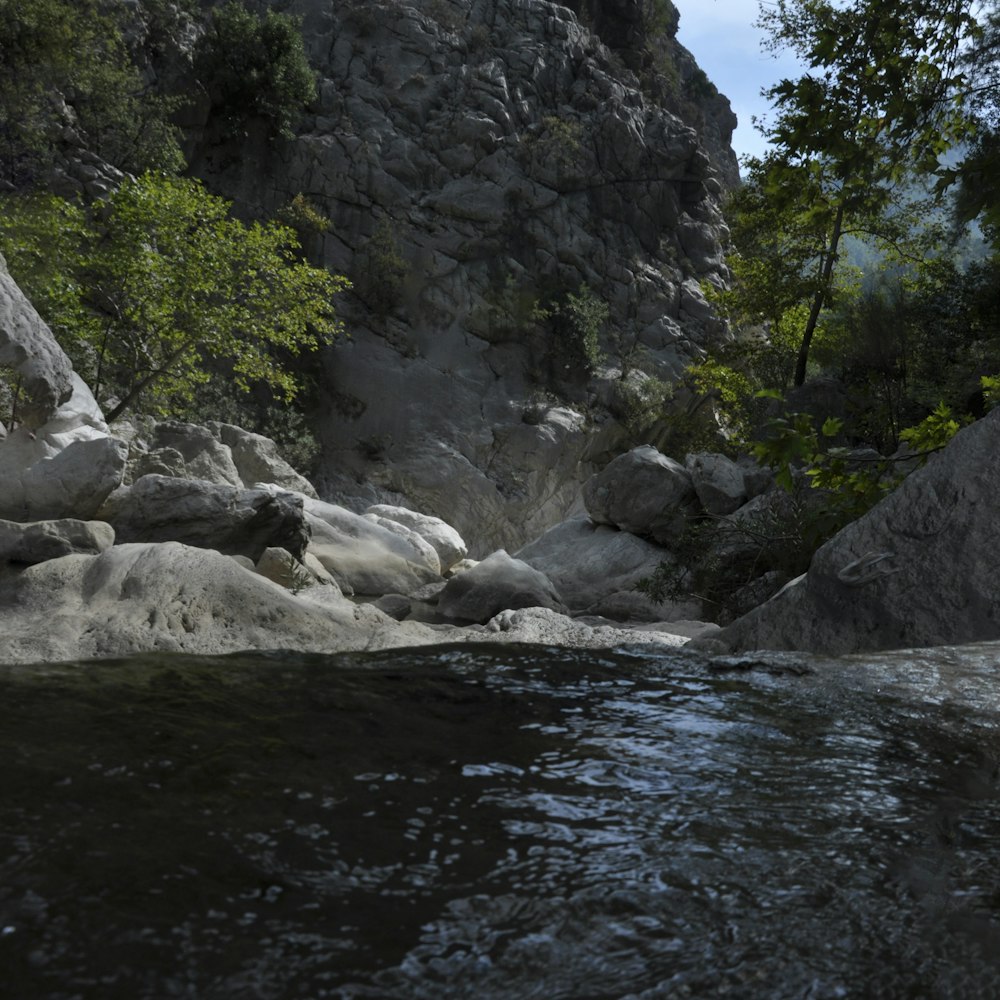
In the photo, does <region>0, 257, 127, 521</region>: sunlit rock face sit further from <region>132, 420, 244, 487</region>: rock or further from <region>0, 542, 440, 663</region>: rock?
<region>132, 420, 244, 487</region>: rock

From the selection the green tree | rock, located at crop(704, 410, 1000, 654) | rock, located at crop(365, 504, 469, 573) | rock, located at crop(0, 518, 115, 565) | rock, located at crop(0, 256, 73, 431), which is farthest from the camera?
the green tree

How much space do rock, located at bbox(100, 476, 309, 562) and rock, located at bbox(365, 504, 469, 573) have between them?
23.0 feet

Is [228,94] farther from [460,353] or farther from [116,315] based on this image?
[116,315]

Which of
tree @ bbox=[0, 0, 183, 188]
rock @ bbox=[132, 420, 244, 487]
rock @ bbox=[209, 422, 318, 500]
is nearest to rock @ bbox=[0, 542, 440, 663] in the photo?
rock @ bbox=[132, 420, 244, 487]

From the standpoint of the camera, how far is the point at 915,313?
18.8 m

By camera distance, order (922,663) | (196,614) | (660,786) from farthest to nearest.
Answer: (196,614) < (922,663) < (660,786)

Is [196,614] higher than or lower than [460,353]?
lower

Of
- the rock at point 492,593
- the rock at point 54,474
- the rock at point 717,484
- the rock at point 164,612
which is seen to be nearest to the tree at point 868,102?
Answer: the rock at point 164,612

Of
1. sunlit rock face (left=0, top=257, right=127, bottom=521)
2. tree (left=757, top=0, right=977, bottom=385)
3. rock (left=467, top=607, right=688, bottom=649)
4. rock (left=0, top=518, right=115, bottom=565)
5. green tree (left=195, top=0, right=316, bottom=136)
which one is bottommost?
rock (left=467, top=607, right=688, bottom=649)

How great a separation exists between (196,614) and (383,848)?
455 cm

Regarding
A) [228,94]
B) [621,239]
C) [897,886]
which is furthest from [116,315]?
[621,239]

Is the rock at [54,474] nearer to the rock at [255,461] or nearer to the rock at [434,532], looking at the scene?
the rock at [255,461]

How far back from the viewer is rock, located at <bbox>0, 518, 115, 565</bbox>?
8.28 meters

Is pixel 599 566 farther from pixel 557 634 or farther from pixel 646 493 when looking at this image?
pixel 557 634
